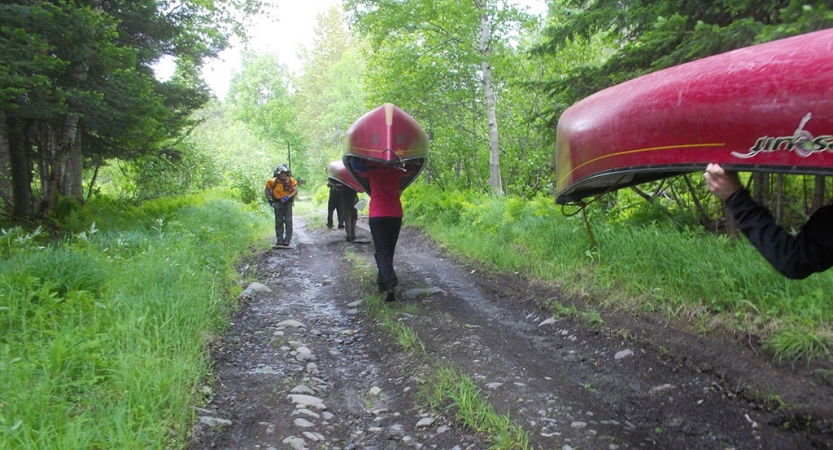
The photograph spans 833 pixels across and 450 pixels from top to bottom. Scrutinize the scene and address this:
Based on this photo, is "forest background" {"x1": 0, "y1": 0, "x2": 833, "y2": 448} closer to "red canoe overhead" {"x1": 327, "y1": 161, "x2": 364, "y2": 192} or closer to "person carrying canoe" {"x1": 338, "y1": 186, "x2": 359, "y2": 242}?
"person carrying canoe" {"x1": 338, "y1": 186, "x2": 359, "y2": 242}

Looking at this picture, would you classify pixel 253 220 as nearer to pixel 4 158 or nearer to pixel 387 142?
pixel 4 158

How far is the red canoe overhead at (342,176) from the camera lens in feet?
39.5

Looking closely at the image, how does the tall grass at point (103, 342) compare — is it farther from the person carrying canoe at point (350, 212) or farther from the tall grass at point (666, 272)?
the person carrying canoe at point (350, 212)

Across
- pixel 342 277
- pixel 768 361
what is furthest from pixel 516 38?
pixel 768 361

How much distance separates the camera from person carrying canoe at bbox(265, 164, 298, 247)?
1053 cm

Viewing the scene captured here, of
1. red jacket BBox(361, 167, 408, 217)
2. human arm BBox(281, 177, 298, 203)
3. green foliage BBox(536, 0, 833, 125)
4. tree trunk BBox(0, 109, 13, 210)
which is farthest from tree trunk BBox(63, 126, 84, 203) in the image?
green foliage BBox(536, 0, 833, 125)

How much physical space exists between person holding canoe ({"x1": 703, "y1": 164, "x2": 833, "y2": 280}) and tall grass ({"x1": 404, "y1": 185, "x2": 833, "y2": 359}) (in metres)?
1.57

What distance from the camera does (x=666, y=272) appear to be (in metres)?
4.80

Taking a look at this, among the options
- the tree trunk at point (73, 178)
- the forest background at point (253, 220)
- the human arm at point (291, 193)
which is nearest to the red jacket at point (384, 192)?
the forest background at point (253, 220)

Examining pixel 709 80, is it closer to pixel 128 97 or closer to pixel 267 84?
pixel 128 97

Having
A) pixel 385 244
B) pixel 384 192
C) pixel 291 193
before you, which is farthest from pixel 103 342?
pixel 291 193

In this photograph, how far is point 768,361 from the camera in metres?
3.38

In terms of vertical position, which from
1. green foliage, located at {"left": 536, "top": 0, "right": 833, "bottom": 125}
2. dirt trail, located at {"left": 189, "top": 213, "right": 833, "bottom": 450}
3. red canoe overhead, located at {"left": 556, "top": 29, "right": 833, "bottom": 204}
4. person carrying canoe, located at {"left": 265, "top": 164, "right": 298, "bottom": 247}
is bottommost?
dirt trail, located at {"left": 189, "top": 213, "right": 833, "bottom": 450}

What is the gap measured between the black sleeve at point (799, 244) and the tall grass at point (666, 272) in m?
1.57
